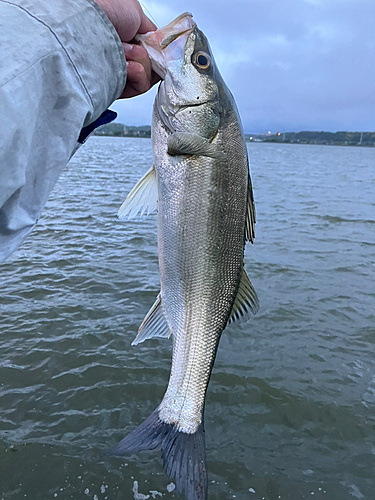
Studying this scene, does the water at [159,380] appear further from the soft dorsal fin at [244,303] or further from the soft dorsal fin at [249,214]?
the soft dorsal fin at [249,214]

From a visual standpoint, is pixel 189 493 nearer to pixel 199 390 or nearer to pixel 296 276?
pixel 199 390

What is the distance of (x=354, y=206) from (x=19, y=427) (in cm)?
1525

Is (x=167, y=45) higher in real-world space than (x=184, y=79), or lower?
higher

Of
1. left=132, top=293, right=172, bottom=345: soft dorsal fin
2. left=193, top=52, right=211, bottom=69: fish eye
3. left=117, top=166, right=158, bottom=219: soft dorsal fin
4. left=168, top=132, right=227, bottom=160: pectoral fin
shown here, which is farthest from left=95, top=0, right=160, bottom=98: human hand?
left=132, top=293, right=172, bottom=345: soft dorsal fin

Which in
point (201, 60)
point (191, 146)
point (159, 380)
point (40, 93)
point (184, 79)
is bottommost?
point (159, 380)

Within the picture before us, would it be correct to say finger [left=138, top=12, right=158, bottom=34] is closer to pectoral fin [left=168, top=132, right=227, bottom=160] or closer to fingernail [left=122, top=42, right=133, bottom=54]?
fingernail [left=122, top=42, right=133, bottom=54]

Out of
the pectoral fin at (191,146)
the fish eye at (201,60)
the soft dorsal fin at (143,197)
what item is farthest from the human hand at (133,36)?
the soft dorsal fin at (143,197)

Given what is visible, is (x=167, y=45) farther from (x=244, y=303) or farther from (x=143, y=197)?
(x=244, y=303)

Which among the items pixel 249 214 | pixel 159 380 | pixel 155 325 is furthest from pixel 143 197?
pixel 159 380

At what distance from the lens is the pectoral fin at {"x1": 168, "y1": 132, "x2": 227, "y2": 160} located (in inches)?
86.0

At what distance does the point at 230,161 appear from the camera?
226 centimetres

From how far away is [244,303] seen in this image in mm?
2545

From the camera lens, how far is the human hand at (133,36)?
1.89 metres

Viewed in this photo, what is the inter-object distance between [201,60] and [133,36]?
44 cm
